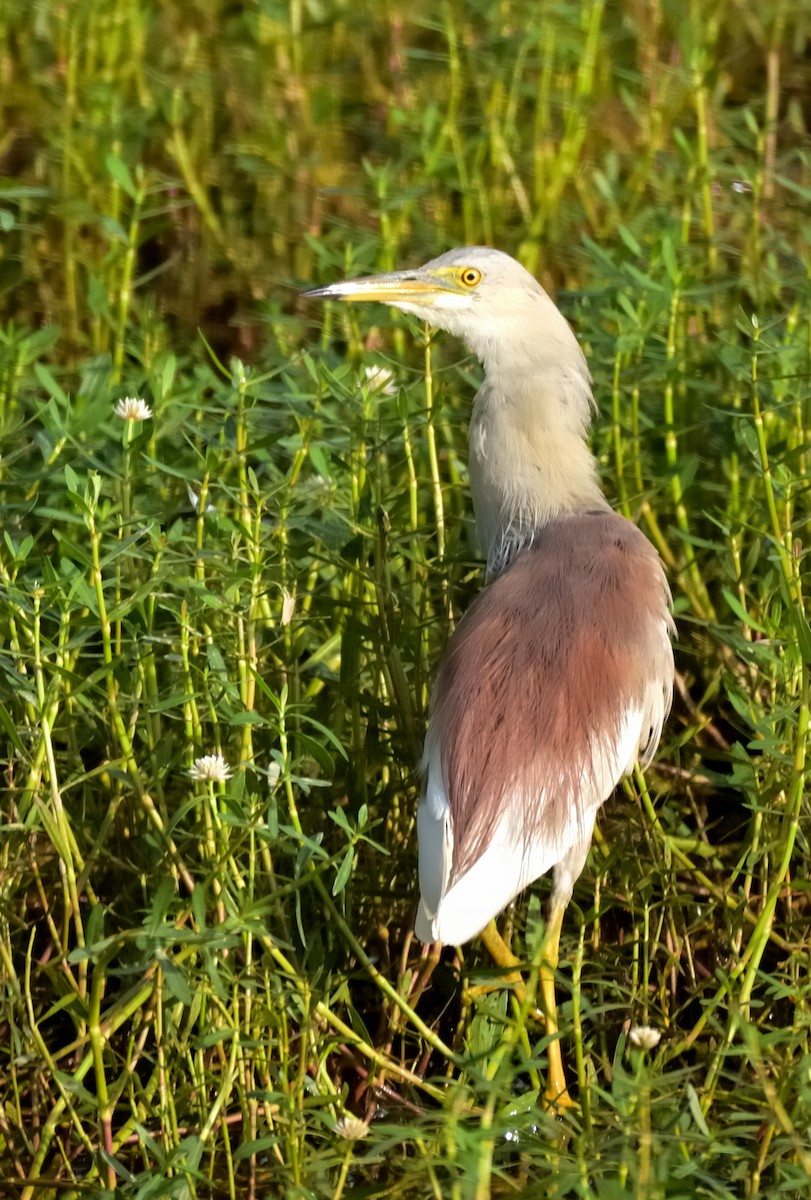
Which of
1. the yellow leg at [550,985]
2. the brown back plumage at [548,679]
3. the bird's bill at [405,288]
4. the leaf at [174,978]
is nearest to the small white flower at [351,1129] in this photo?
the leaf at [174,978]

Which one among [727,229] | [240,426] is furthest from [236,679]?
[727,229]

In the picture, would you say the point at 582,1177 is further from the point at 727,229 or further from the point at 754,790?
the point at 727,229

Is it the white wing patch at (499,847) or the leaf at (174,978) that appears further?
the white wing patch at (499,847)

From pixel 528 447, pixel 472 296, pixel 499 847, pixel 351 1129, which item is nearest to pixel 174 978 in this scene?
pixel 351 1129

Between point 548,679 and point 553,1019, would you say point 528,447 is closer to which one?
point 548,679

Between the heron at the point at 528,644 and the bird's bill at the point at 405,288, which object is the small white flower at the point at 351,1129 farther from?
the bird's bill at the point at 405,288

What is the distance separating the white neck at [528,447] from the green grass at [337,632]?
0.26 ft

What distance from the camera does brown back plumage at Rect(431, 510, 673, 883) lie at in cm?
222

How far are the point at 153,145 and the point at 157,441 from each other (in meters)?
1.42

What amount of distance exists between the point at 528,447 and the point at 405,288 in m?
0.29

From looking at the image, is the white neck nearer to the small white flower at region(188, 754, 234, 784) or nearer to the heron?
the heron

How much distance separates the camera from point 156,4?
4.15 meters

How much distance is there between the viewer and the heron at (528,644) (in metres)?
2.19

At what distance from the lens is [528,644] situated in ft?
7.60
